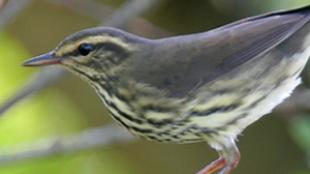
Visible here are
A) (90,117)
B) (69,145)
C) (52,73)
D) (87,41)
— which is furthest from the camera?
(90,117)

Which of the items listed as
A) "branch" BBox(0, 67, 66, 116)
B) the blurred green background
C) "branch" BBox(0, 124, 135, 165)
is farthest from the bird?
the blurred green background

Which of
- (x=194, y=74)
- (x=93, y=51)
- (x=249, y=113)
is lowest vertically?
(x=249, y=113)

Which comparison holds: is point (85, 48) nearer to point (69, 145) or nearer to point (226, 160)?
point (226, 160)

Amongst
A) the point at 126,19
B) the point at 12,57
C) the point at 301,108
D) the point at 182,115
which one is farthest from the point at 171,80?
the point at 12,57

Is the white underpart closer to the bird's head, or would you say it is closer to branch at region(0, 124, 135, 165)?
the bird's head

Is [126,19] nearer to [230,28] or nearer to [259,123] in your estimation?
[230,28]

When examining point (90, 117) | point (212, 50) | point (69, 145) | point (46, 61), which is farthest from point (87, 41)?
point (90, 117)

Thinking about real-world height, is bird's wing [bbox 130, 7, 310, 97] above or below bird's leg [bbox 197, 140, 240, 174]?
above
